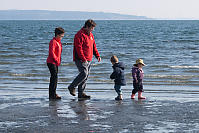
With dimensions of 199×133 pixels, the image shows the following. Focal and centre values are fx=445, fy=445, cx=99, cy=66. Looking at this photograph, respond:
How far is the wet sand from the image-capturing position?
5.83 meters

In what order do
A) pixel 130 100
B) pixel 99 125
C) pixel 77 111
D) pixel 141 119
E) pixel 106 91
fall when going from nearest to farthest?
pixel 99 125 < pixel 141 119 < pixel 77 111 < pixel 130 100 < pixel 106 91

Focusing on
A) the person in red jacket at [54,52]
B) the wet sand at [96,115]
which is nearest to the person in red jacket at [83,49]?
the person in red jacket at [54,52]

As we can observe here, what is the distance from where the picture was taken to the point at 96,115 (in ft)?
22.2

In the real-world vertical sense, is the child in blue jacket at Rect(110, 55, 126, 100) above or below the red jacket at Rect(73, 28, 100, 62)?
below

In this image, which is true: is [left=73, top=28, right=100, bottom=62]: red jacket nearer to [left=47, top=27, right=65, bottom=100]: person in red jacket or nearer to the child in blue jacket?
[left=47, top=27, right=65, bottom=100]: person in red jacket

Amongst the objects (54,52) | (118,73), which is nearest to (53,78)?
(54,52)

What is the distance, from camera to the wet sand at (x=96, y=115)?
19.1 feet

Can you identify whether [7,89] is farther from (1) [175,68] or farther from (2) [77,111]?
(1) [175,68]

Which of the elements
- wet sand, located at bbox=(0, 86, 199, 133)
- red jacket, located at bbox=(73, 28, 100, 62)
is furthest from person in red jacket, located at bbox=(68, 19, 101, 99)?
wet sand, located at bbox=(0, 86, 199, 133)

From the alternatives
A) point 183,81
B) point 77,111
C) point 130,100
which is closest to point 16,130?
point 77,111

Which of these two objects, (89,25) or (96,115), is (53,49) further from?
(96,115)

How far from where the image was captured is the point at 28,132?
562cm

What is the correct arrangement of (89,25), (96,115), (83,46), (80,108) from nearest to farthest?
(96,115) < (80,108) < (89,25) < (83,46)

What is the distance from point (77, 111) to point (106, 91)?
11.1 feet
